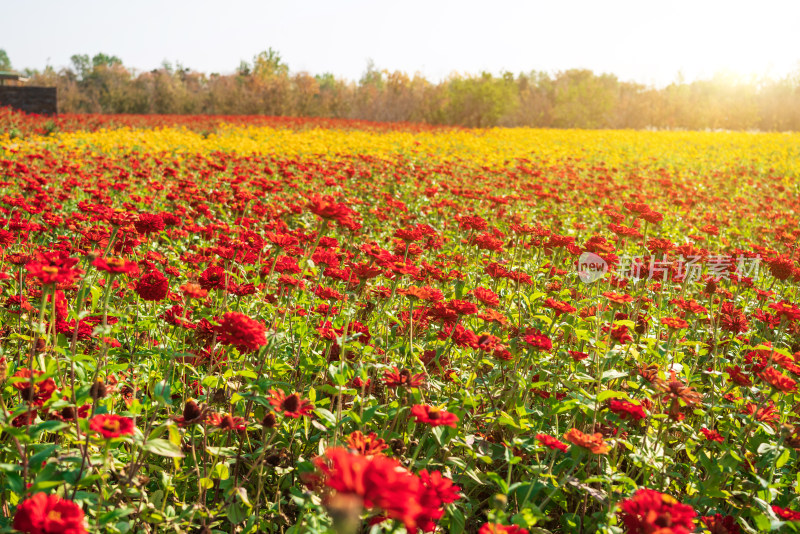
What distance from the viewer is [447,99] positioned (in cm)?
3300

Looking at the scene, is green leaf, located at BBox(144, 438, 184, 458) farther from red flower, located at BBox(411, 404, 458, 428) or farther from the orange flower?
the orange flower

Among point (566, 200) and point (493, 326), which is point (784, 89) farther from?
point (493, 326)

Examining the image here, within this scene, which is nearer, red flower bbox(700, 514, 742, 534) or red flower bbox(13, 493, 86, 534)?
red flower bbox(13, 493, 86, 534)

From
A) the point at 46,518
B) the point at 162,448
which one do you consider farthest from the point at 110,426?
the point at 46,518

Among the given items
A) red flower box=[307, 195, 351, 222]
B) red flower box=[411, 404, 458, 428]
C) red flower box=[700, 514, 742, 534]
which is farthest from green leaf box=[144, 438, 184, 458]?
red flower box=[700, 514, 742, 534]

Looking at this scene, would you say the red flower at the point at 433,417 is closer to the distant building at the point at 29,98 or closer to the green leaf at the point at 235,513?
the green leaf at the point at 235,513

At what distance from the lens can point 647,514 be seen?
4.02 feet

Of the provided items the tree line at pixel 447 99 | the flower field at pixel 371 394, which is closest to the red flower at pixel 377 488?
the flower field at pixel 371 394

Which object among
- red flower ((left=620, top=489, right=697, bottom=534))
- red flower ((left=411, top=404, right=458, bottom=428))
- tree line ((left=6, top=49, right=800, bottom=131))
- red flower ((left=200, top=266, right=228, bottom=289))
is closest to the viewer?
red flower ((left=620, top=489, right=697, bottom=534))

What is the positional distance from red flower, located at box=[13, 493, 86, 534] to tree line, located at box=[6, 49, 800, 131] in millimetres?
32746

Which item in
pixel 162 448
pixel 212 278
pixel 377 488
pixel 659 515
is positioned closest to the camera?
pixel 377 488

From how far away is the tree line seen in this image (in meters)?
32.5

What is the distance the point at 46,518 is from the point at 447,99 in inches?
1339

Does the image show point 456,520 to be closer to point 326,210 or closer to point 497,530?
point 497,530
